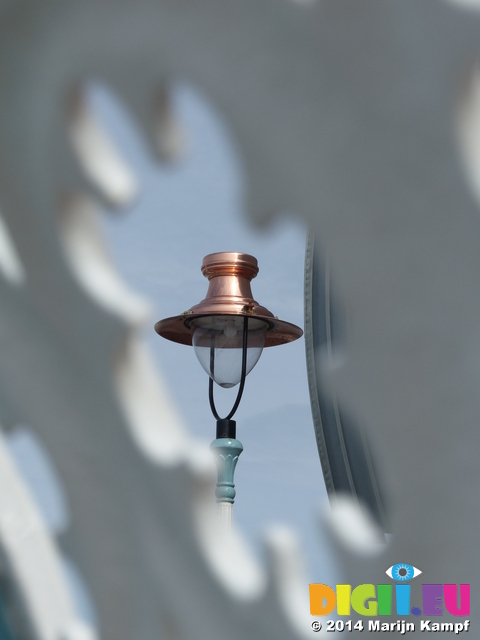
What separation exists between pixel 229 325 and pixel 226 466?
1.83ft

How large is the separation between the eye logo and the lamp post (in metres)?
2.63

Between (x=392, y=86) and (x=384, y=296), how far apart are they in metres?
0.08

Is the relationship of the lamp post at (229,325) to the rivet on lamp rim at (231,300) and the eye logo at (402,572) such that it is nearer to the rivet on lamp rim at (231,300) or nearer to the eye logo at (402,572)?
the rivet on lamp rim at (231,300)

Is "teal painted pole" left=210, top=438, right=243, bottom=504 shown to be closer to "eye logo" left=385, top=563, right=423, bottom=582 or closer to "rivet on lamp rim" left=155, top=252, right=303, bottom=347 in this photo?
"rivet on lamp rim" left=155, top=252, right=303, bottom=347

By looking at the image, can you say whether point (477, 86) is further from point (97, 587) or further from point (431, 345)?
point (97, 587)

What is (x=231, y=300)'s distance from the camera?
299 cm

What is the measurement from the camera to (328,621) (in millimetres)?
359

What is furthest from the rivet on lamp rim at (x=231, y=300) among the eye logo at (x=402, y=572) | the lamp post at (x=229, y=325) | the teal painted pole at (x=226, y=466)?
the eye logo at (x=402, y=572)

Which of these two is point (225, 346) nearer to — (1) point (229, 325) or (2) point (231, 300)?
Result: (1) point (229, 325)

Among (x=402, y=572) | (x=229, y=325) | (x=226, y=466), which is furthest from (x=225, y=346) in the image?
(x=402, y=572)

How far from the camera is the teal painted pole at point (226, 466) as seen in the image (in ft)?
9.39

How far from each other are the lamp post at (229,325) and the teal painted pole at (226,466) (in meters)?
0.02

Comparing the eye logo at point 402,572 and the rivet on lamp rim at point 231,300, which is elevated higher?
the rivet on lamp rim at point 231,300

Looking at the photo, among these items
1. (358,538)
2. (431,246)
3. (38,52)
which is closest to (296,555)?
(358,538)
